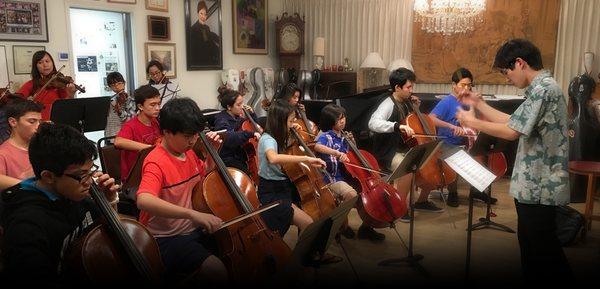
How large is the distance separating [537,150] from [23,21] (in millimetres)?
4378

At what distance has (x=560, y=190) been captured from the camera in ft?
7.07

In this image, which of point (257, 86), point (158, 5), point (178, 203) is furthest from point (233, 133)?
point (257, 86)

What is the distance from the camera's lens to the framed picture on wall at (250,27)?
670 cm

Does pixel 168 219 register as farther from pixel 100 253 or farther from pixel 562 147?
pixel 562 147

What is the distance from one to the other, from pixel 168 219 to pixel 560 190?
71.4 inches

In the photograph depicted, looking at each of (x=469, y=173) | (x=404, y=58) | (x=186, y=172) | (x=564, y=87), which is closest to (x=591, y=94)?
(x=564, y=87)

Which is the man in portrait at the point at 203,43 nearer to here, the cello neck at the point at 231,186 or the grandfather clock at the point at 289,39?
the grandfather clock at the point at 289,39

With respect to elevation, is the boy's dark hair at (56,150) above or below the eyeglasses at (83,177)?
above

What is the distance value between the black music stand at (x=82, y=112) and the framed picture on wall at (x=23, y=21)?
44.2 inches

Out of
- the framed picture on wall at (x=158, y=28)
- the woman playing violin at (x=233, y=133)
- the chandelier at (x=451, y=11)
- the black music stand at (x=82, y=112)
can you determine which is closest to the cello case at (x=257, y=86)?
the framed picture on wall at (x=158, y=28)

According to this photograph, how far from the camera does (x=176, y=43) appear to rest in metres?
5.84

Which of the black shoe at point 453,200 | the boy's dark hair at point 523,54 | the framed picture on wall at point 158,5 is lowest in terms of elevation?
the black shoe at point 453,200

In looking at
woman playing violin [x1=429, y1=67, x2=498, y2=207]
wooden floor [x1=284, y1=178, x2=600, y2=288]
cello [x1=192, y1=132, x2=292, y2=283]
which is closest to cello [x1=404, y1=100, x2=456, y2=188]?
woman playing violin [x1=429, y1=67, x2=498, y2=207]

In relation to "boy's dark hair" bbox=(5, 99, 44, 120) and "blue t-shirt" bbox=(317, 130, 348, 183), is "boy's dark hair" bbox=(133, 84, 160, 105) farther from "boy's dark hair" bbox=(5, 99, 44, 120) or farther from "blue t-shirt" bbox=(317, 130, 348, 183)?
"blue t-shirt" bbox=(317, 130, 348, 183)
